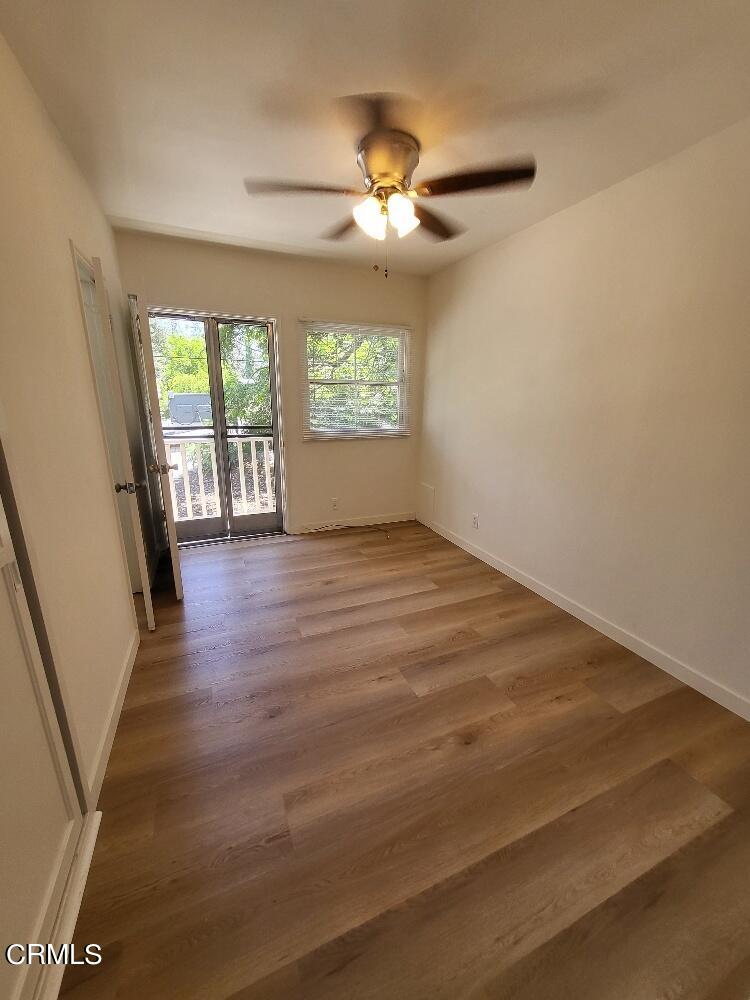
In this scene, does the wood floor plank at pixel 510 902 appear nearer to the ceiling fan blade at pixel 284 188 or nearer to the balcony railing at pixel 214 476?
the ceiling fan blade at pixel 284 188

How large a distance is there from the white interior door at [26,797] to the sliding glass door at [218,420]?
242 cm

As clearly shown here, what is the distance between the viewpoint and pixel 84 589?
1.52 meters

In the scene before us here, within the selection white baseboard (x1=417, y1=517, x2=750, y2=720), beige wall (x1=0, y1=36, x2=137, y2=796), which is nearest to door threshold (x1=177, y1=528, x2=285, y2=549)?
beige wall (x1=0, y1=36, x2=137, y2=796)

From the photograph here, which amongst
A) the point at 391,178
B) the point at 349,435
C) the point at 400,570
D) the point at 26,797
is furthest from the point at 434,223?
the point at 26,797

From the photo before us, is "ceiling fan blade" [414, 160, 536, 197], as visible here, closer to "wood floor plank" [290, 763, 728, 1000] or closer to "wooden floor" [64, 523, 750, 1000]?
"wooden floor" [64, 523, 750, 1000]

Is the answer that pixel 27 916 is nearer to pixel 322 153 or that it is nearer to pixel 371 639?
pixel 371 639

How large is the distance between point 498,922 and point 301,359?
3.59 m

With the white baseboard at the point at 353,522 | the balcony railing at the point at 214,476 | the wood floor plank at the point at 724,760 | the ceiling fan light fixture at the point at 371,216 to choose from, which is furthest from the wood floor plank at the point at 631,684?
the balcony railing at the point at 214,476

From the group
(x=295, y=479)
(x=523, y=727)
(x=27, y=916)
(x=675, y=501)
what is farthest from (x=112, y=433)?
(x=675, y=501)

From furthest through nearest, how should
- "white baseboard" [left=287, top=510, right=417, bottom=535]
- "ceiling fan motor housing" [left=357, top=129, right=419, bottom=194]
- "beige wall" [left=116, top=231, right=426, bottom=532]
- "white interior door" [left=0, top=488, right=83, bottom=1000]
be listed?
"white baseboard" [left=287, top=510, right=417, bottom=535], "beige wall" [left=116, top=231, right=426, bottom=532], "ceiling fan motor housing" [left=357, top=129, right=419, bottom=194], "white interior door" [left=0, top=488, right=83, bottom=1000]

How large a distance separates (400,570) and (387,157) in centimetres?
253

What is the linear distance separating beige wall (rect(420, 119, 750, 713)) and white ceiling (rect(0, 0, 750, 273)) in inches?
11.6

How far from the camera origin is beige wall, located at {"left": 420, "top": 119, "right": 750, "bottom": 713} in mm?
1733

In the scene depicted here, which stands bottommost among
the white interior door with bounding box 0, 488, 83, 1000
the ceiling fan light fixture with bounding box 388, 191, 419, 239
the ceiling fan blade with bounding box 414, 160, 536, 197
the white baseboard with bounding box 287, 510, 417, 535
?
the white baseboard with bounding box 287, 510, 417, 535
